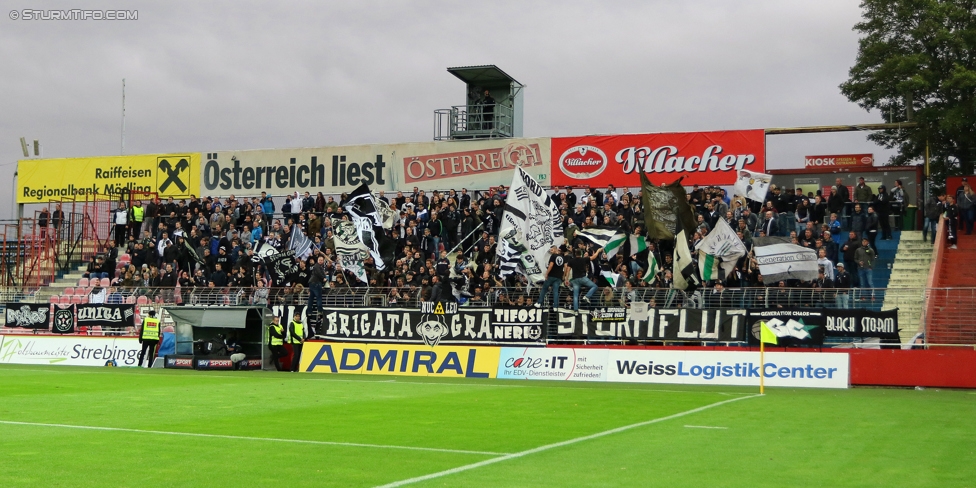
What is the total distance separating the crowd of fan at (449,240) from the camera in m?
29.7

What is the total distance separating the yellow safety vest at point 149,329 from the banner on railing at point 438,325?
5.35m

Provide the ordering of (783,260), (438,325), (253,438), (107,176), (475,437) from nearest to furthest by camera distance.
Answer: (253,438)
(475,437)
(783,260)
(438,325)
(107,176)

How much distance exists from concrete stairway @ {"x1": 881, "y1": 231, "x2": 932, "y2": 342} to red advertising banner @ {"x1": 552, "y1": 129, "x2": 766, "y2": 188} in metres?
6.99

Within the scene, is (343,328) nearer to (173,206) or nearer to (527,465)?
(173,206)

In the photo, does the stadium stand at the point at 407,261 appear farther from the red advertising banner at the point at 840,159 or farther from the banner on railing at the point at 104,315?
the red advertising banner at the point at 840,159

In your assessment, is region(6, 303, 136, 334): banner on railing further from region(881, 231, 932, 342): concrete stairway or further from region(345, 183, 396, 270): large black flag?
region(881, 231, 932, 342): concrete stairway

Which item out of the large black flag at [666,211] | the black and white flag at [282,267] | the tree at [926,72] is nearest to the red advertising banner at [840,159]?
the tree at [926,72]

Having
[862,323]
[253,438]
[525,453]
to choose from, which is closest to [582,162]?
[862,323]

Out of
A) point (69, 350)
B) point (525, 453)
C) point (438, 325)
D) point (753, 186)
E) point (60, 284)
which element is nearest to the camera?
point (525, 453)

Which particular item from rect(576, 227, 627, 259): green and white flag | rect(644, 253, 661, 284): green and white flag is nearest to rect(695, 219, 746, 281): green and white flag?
rect(644, 253, 661, 284): green and white flag

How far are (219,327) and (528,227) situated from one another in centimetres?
1034

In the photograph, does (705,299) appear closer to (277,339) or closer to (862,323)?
(862,323)

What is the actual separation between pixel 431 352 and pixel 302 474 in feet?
62.9

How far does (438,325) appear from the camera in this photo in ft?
96.9
